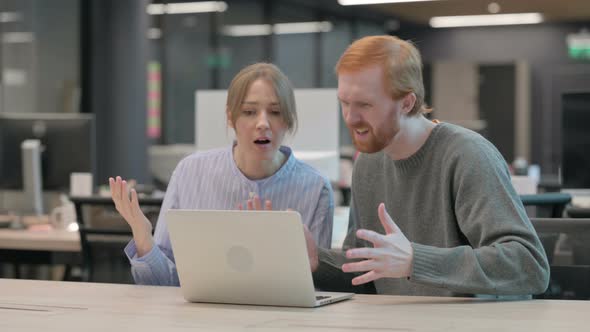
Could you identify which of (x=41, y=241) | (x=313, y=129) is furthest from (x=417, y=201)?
(x=41, y=241)

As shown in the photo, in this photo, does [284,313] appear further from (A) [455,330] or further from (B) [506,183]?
(B) [506,183]

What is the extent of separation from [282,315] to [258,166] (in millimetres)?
1013

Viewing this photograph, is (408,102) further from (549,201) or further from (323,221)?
(549,201)

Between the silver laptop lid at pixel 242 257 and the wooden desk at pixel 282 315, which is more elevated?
the silver laptop lid at pixel 242 257

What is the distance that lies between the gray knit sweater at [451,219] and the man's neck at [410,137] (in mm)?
17

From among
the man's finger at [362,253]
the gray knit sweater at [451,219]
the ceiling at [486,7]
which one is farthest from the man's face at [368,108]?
the ceiling at [486,7]

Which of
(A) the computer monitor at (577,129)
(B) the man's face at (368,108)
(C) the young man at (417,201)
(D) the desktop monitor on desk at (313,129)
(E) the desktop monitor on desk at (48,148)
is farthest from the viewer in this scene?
(A) the computer monitor at (577,129)

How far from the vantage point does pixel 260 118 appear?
288 cm

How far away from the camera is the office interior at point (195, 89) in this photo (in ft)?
15.2

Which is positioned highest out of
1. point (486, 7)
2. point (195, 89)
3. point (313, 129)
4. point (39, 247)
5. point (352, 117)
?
point (486, 7)

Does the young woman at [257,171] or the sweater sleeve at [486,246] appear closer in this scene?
the sweater sleeve at [486,246]

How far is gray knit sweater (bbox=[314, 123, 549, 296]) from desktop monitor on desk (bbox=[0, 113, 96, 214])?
282 centimetres

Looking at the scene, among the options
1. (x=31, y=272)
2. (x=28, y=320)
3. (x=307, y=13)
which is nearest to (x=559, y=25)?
(x=307, y=13)

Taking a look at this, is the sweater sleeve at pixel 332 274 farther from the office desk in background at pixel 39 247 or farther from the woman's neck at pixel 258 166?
the office desk in background at pixel 39 247
